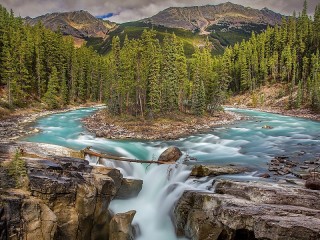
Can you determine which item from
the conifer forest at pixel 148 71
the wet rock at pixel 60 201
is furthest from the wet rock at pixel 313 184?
the conifer forest at pixel 148 71

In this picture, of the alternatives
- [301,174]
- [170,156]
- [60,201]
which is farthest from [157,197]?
[301,174]

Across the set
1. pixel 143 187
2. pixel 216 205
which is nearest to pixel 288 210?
pixel 216 205

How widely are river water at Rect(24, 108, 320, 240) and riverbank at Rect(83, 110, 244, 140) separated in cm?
223

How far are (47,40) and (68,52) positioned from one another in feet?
29.6

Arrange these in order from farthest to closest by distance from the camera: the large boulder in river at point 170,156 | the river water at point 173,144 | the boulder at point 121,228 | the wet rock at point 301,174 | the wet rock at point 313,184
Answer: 1. the large boulder in river at point 170,156
2. the wet rock at point 301,174
3. the river water at point 173,144
4. the wet rock at point 313,184
5. the boulder at point 121,228

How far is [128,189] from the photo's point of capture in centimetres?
2183

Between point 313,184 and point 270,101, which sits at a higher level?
point 270,101

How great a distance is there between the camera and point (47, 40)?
8100 centimetres

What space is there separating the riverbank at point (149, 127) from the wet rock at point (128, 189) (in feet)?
57.2

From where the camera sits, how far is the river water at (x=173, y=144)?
20288mm

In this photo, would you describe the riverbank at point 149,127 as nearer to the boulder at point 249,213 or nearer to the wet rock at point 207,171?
the wet rock at point 207,171

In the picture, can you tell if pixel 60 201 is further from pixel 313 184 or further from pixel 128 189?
pixel 313 184

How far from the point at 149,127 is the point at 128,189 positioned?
24.0 m

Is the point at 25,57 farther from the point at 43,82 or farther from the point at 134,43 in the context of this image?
the point at 134,43
